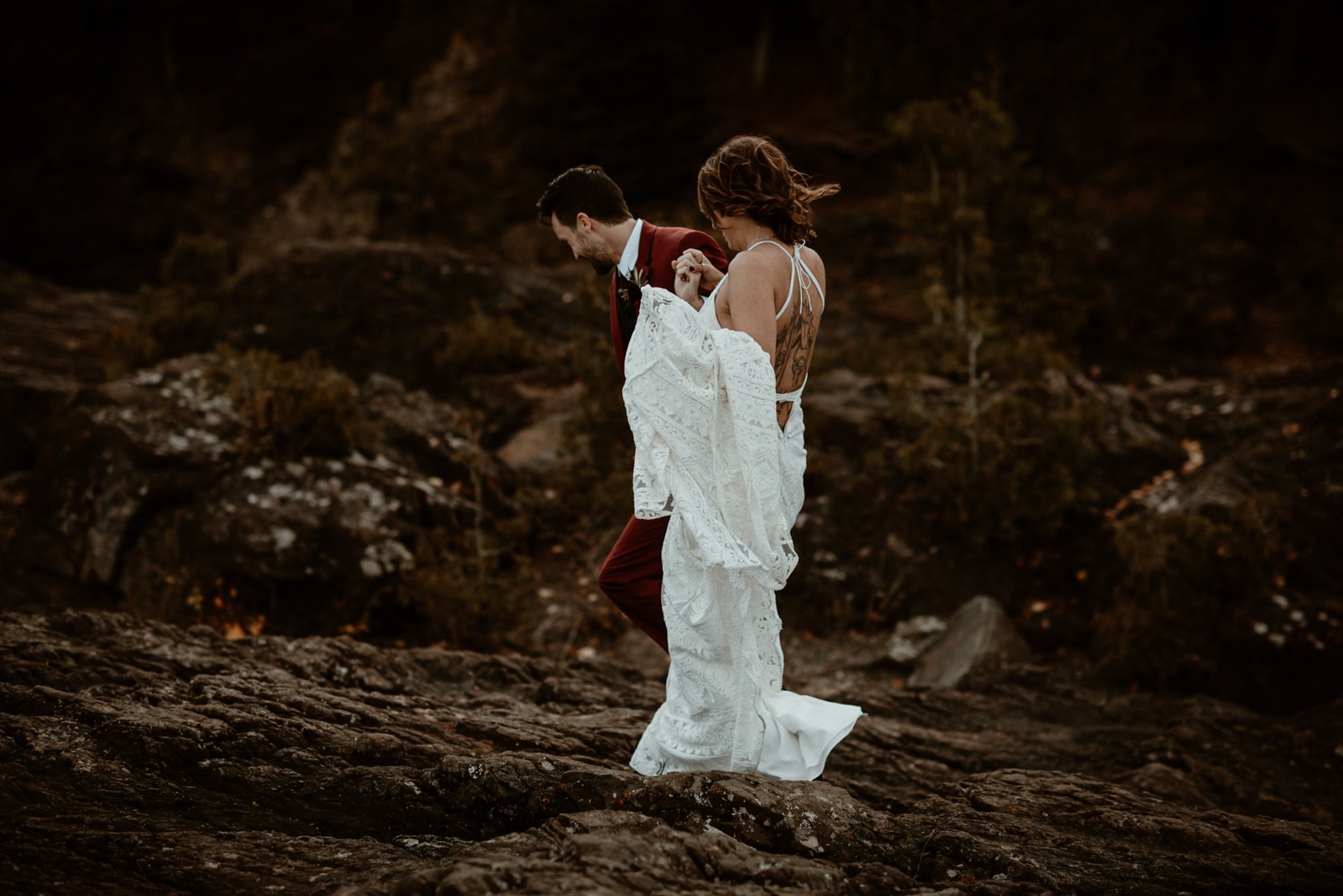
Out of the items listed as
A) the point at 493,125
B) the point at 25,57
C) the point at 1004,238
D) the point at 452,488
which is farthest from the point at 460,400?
the point at 25,57

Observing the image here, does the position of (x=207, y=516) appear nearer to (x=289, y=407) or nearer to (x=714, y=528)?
(x=289, y=407)

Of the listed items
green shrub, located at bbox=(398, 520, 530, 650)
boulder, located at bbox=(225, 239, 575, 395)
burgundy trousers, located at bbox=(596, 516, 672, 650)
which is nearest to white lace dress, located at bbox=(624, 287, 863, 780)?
burgundy trousers, located at bbox=(596, 516, 672, 650)

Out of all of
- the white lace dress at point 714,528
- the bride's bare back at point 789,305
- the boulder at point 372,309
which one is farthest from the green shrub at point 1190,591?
the boulder at point 372,309

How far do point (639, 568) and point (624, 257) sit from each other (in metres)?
1.17

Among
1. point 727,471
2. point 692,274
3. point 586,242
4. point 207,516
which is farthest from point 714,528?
point 207,516

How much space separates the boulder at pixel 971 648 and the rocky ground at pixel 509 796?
4.05 feet

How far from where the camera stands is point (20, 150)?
63.6 feet

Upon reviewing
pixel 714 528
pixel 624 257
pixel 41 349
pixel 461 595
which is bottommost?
pixel 461 595

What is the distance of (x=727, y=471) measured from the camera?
11.5 ft

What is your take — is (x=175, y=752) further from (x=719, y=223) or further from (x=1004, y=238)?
(x=1004, y=238)

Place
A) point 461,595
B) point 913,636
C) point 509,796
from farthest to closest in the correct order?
point 913,636 → point 461,595 → point 509,796

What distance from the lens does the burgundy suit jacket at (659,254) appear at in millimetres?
3704

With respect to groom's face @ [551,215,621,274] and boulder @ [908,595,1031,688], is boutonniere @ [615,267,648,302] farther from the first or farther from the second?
boulder @ [908,595,1031,688]

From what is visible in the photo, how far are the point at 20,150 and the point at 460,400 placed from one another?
47.4 feet
